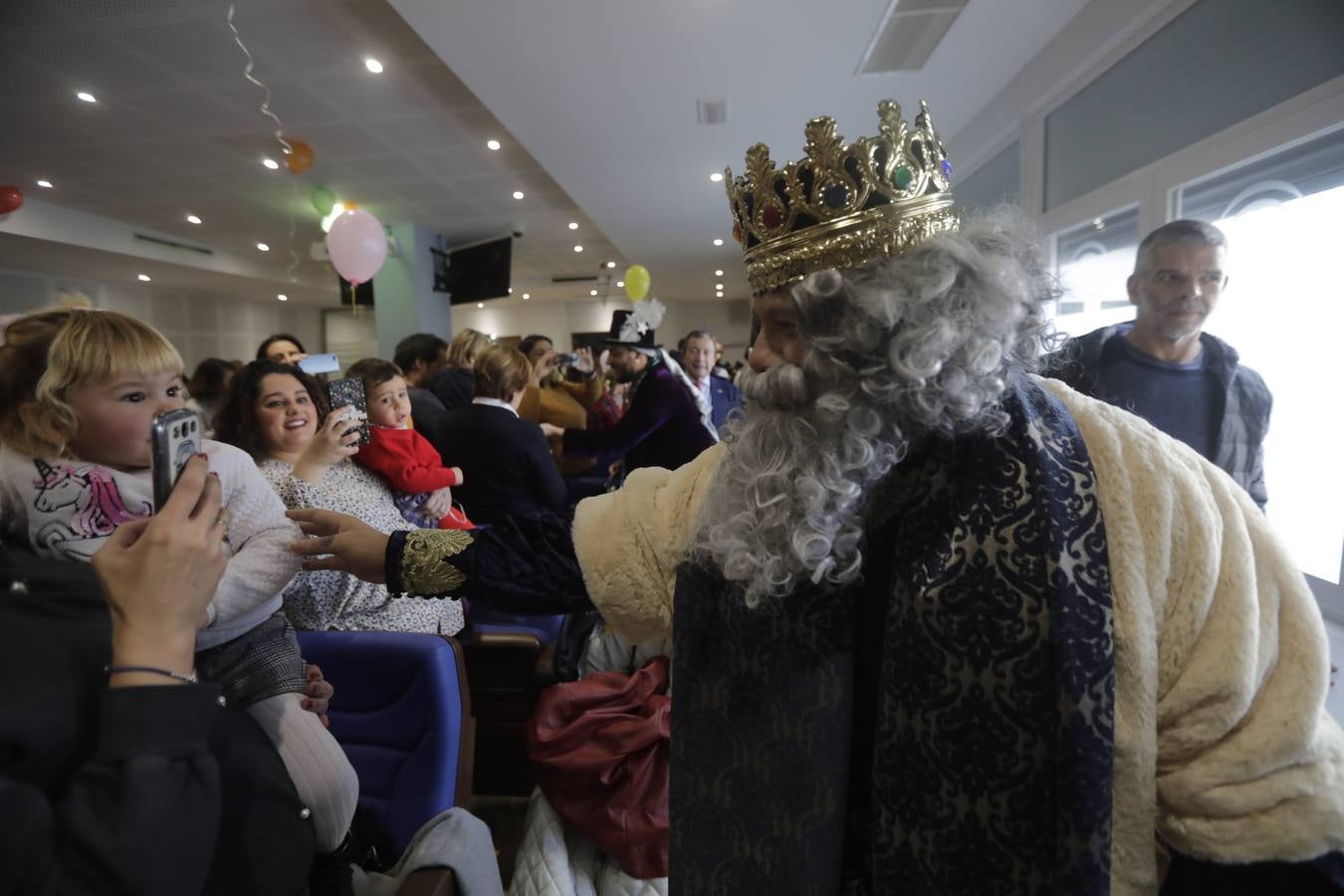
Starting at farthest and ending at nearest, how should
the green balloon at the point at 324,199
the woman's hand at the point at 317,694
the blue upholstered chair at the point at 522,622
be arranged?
the green balloon at the point at 324,199
the blue upholstered chair at the point at 522,622
the woman's hand at the point at 317,694

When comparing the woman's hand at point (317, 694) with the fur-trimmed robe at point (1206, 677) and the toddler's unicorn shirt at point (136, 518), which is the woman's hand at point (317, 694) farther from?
the fur-trimmed robe at point (1206, 677)

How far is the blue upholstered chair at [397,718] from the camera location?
139 cm

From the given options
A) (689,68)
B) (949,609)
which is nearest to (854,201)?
(949,609)

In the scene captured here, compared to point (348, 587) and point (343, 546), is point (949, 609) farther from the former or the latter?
point (348, 587)

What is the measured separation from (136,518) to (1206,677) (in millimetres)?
1528

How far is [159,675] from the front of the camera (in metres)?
0.60

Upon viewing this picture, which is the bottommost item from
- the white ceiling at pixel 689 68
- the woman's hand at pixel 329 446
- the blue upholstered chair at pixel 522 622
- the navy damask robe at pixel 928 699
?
the blue upholstered chair at pixel 522 622

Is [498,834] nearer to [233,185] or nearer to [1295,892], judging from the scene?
[1295,892]

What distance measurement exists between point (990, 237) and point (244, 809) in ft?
3.68

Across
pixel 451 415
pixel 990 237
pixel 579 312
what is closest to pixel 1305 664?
pixel 990 237

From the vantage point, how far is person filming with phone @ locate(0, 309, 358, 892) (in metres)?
1.00

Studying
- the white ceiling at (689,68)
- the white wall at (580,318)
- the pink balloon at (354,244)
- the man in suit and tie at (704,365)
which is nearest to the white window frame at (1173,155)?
the white ceiling at (689,68)

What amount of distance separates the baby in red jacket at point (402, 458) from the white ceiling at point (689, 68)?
2.08 m

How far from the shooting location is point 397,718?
1417 mm
